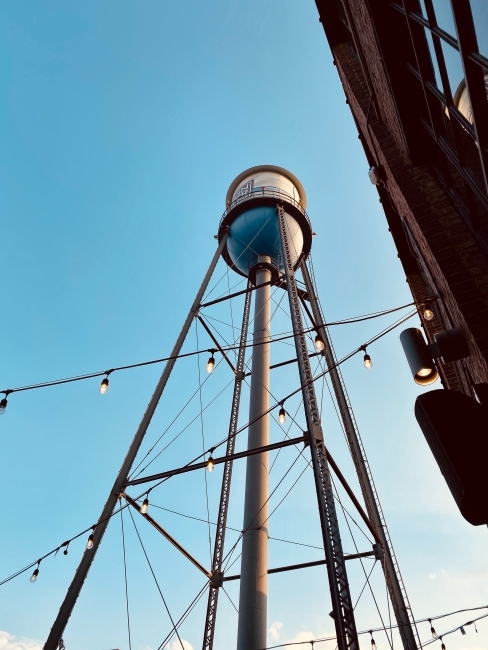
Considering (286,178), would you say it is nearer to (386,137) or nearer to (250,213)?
(250,213)

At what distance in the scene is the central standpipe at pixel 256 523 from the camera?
6.03 m

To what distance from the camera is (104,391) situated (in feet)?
22.8

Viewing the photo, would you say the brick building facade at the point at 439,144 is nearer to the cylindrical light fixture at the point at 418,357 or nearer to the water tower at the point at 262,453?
the cylindrical light fixture at the point at 418,357

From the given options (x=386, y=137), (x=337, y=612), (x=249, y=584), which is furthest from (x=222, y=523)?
(x=386, y=137)

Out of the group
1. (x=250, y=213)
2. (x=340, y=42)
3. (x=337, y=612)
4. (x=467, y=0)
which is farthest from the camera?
(x=250, y=213)

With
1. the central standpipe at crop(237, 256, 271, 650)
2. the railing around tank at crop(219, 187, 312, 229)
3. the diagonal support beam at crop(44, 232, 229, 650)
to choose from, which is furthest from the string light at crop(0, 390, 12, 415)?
the railing around tank at crop(219, 187, 312, 229)

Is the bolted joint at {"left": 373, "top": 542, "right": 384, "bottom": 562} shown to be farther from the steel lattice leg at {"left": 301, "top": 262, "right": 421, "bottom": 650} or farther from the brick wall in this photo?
the brick wall

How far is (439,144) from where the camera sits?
11.0ft

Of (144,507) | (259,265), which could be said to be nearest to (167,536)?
(144,507)

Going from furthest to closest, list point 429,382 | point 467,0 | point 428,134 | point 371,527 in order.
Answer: point 371,527
point 428,134
point 429,382
point 467,0

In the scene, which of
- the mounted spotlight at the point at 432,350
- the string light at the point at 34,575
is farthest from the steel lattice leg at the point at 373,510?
the string light at the point at 34,575

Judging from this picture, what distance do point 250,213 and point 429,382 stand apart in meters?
9.49

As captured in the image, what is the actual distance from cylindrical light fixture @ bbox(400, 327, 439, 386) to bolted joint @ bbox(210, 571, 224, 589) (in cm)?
629

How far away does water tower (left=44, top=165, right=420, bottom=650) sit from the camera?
16.6 ft
